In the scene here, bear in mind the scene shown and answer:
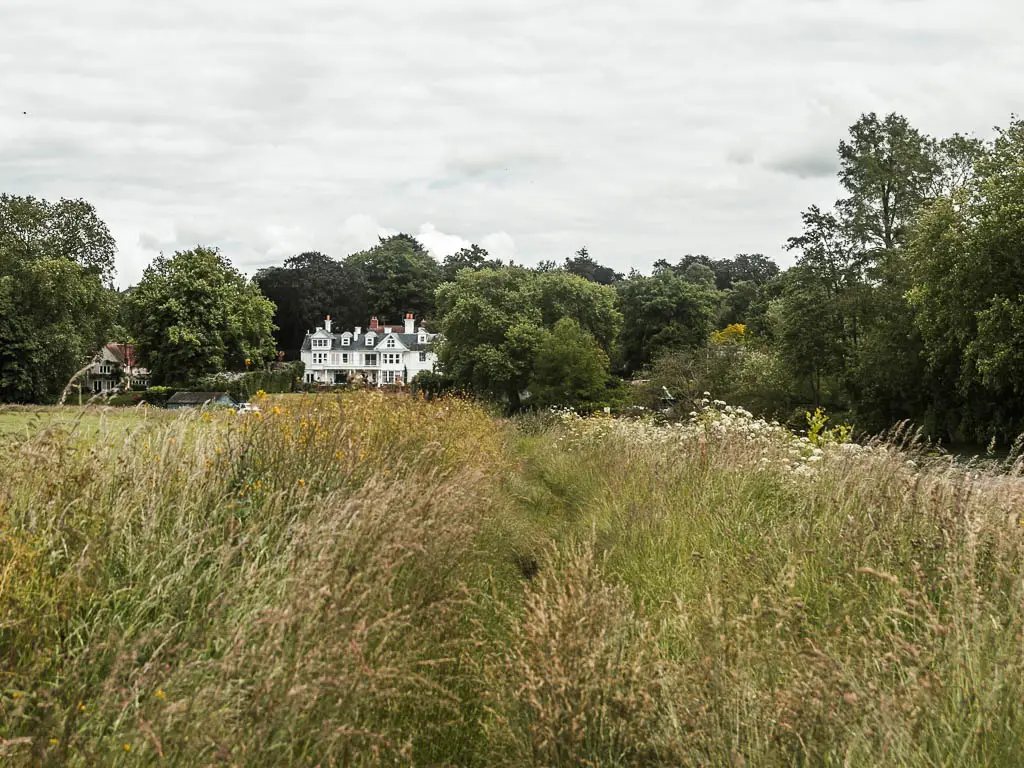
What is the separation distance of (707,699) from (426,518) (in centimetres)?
237

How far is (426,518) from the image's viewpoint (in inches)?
202

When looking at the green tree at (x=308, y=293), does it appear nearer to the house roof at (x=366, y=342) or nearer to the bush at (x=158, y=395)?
the house roof at (x=366, y=342)

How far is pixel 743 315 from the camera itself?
7025 centimetres

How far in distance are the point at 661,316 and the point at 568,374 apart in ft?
72.5

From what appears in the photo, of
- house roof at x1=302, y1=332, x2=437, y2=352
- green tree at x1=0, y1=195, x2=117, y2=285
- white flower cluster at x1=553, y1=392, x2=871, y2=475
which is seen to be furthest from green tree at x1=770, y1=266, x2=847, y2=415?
house roof at x1=302, y1=332, x2=437, y2=352

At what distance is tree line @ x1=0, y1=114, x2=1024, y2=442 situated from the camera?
24.9m

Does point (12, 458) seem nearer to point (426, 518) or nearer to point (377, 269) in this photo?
point (426, 518)

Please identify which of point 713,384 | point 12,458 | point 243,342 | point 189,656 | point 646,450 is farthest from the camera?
point 243,342

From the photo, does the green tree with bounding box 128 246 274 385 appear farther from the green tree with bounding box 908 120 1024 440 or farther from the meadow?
the meadow

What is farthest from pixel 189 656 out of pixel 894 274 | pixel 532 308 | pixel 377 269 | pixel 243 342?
pixel 377 269

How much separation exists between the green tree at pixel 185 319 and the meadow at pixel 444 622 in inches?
1864

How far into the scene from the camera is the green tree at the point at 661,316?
59.0 metres

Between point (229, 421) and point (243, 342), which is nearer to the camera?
point (229, 421)

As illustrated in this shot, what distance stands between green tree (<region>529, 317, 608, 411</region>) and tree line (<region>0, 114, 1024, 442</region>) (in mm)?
103
